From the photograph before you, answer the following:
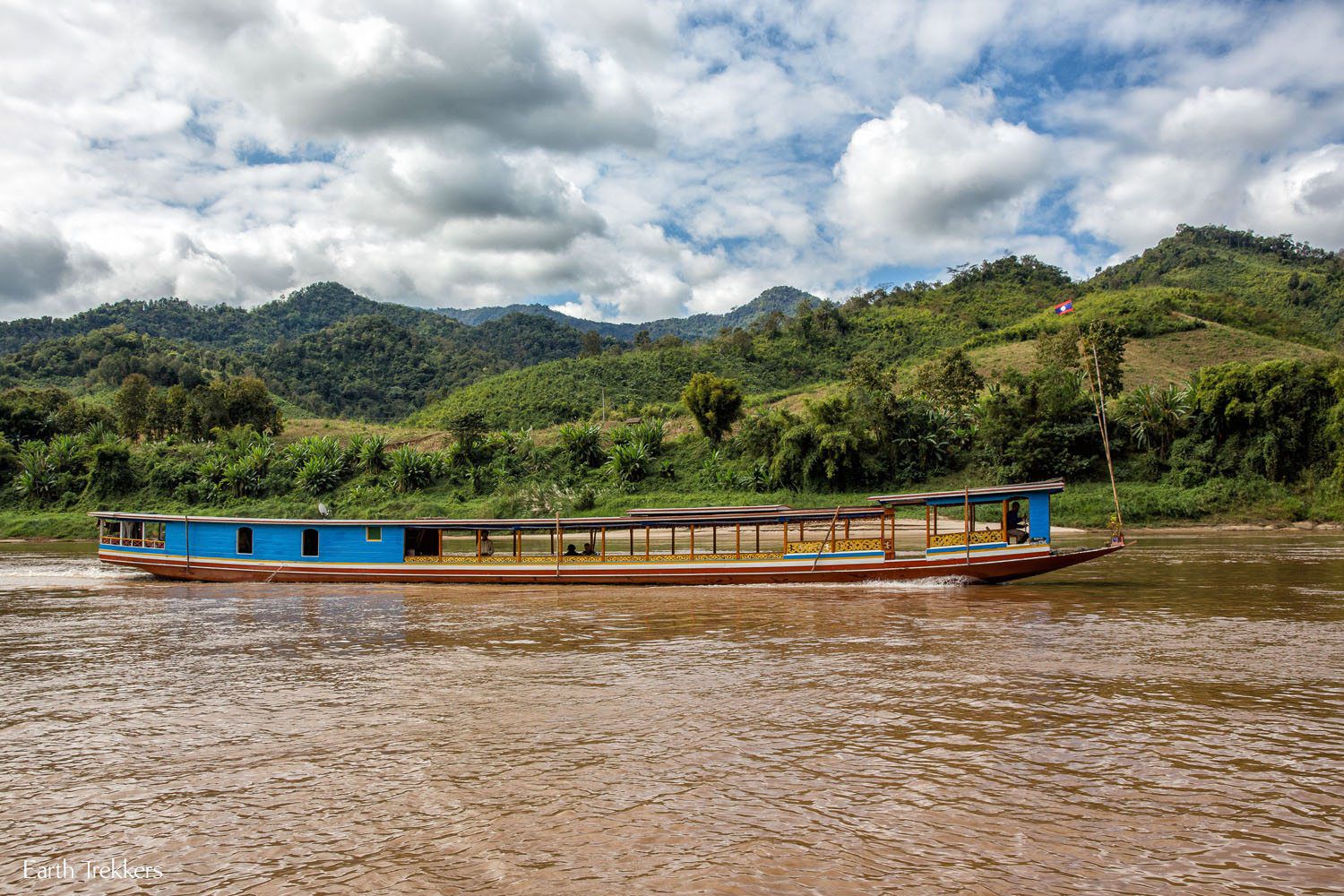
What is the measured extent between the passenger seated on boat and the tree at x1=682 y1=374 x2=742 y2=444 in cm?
2934

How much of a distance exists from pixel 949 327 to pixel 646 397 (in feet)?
117

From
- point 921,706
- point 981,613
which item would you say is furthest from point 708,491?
point 921,706

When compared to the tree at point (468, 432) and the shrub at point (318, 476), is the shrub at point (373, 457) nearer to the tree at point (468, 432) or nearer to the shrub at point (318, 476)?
the shrub at point (318, 476)

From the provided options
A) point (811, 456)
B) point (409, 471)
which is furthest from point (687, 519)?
point (409, 471)

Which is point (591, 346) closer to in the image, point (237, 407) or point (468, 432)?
point (237, 407)

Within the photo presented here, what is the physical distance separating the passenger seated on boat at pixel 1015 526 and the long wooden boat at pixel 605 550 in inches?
2.7

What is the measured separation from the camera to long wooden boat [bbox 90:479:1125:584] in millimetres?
20781

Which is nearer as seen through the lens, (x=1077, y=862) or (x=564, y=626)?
(x=1077, y=862)

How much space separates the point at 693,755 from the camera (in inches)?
332

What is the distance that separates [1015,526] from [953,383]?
Result: 32.0m

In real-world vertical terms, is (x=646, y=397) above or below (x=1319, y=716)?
above

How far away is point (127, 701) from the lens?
10992 mm

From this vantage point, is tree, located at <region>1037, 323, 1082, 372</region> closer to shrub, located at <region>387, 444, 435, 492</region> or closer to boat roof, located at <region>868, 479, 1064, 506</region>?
boat roof, located at <region>868, 479, 1064, 506</region>

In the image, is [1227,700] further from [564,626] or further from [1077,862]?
[564,626]
